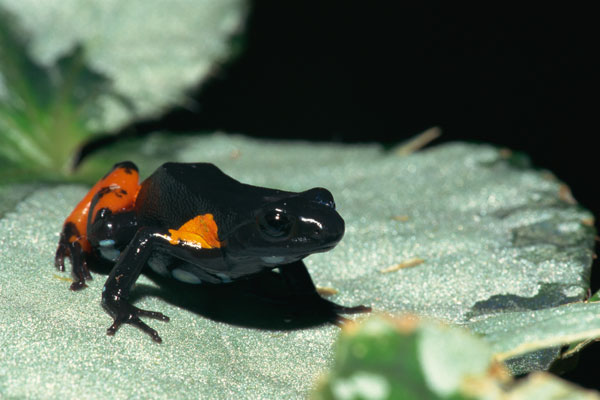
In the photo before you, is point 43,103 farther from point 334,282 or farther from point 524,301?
point 524,301

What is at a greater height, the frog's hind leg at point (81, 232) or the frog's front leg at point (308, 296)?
the frog's hind leg at point (81, 232)

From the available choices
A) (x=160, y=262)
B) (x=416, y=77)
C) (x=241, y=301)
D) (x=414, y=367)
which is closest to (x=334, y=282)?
(x=241, y=301)

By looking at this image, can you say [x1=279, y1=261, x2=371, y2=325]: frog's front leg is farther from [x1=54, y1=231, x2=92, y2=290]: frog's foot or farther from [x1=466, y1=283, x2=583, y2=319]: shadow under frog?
[x1=54, y1=231, x2=92, y2=290]: frog's foot

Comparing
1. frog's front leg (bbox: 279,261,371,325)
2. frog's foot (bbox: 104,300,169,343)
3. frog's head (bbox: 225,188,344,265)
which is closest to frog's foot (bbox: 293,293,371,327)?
frog's front leg (bbox: 279,261,371,325)

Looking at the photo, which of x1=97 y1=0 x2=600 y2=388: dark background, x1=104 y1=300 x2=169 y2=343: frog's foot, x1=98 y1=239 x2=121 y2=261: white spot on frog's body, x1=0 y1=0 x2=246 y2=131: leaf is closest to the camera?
x1=104 y1=300 x2=169 y2=343: frog's foot

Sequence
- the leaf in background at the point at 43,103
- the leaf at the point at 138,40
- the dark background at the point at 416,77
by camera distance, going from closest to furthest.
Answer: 1. the leaf in background at the point at 43,103
2. the leaf at the point at 138,40
3. the dark background at the point at 416,77

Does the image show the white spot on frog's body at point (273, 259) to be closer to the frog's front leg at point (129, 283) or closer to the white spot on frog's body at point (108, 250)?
the frog's front leg at point (129, 283)

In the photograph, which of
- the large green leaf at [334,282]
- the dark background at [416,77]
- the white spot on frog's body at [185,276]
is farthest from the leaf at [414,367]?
the dark background at [416,77]

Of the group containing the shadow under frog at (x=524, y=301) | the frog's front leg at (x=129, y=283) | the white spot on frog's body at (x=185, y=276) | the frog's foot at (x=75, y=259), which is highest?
the frog's front leg at (x=129, y=283)
